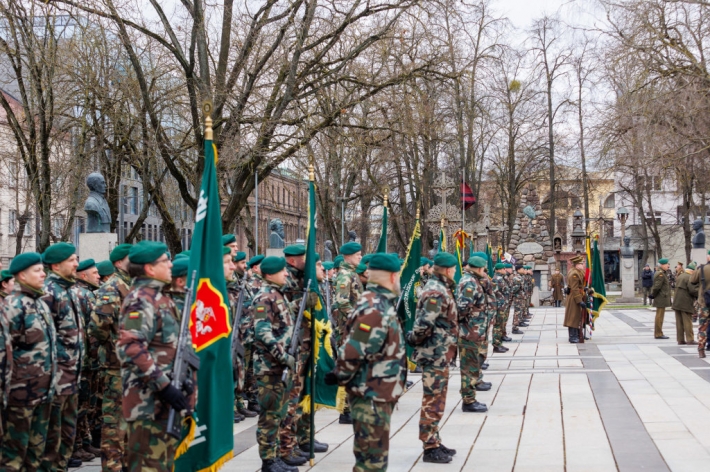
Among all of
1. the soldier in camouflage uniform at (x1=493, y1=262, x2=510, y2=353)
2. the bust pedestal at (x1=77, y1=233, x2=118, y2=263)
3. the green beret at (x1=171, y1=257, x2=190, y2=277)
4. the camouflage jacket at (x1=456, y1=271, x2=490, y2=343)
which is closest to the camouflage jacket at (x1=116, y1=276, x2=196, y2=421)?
the green beret at (x1=171, y1=257, x2=190, y2=277)

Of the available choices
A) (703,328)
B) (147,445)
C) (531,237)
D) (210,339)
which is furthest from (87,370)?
(531,237)

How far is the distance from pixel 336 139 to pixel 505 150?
3518cm

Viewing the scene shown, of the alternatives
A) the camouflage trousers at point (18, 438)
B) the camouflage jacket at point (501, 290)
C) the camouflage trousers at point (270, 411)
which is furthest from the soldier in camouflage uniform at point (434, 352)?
the camouflage jacket at point (501, 290)

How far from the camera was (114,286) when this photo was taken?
8336 millimetres

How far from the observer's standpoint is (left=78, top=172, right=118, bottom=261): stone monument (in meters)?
12.6

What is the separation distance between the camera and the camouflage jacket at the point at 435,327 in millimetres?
8633

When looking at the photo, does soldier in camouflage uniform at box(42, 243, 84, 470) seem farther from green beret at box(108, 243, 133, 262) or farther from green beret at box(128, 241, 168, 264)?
green beret at box(128, 241, 168, 264)

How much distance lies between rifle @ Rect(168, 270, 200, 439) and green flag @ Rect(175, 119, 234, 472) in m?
0.19

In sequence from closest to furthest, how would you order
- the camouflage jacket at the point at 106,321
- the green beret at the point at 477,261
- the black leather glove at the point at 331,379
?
the black leather glove at the point at 331,379
the camouflage jacket at the point at 106,321
the green beret at the point at 477,261

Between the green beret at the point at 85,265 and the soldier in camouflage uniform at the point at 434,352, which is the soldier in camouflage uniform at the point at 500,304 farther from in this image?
the green beret at the point at 85,265

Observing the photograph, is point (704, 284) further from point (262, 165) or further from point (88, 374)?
point (88, 374)

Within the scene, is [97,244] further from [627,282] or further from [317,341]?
[627,282]

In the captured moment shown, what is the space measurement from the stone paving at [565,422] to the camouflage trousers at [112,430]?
3.21ft

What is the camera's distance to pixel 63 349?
7246 millimetres
